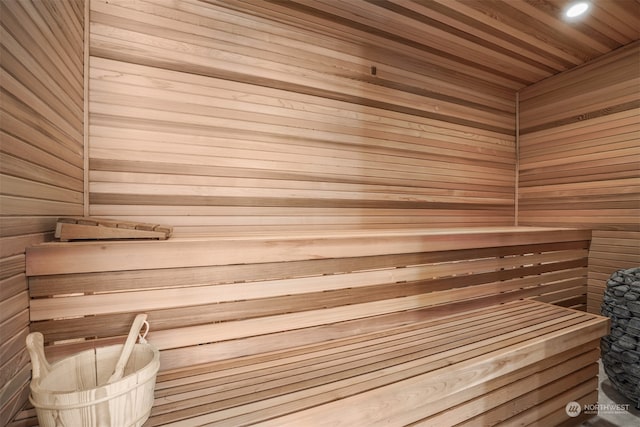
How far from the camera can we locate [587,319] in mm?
2104

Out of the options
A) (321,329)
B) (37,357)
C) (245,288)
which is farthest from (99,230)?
(321,329)

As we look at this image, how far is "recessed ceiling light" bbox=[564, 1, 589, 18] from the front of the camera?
8.10 feet

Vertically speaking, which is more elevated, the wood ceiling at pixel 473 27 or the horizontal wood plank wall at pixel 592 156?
the wood ceiling at pixel 473 27

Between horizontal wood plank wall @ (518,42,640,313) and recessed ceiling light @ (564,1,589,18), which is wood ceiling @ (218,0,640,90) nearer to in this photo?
recessed ceiling light @ (564,1,589,18)

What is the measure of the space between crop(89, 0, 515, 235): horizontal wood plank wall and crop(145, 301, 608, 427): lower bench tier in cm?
112

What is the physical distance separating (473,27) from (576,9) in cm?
81

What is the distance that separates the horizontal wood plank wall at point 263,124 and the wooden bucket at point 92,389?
1089 millimetres

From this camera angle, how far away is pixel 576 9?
252cm

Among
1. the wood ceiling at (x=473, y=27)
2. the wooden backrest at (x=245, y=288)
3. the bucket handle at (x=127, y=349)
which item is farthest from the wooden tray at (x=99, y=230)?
the wood ceiling at (x=473, y=27)

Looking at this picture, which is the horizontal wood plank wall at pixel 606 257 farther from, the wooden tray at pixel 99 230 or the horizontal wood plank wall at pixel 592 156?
the wooden tray at pixel 99 230

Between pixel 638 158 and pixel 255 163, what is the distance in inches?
143

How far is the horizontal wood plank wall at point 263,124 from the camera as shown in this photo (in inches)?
78.4

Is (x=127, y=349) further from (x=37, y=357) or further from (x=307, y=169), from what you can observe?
(x=307, y=169)

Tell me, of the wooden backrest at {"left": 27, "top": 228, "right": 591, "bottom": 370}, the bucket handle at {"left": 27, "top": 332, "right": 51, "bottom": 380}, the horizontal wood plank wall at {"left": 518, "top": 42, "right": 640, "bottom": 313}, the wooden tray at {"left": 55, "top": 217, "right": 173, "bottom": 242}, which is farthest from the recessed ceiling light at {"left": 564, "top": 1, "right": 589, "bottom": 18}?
the bucket handle at {"left": 27, "top": 332, "right": 51, "bottom": 380}
